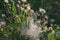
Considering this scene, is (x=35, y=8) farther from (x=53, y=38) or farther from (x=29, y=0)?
(x=53, y=38)

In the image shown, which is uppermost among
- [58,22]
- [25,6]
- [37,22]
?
[25,6]

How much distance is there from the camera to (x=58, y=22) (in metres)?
4.56

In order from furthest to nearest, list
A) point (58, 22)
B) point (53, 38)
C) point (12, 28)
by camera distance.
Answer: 1. point (58, 22)
2. point (12, 28)
3. point (53, 38)

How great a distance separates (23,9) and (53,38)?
63 cm

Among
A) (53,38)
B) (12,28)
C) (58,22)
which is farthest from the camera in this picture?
(58,22)

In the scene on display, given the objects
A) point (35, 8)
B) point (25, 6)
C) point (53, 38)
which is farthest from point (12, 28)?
point (35, 8)

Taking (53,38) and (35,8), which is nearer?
(53,38)

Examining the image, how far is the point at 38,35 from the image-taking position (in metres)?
3.70

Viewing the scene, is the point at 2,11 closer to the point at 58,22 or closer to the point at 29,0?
the point at 29,0

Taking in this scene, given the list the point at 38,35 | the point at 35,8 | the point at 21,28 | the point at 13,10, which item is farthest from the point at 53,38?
the point at 35,8

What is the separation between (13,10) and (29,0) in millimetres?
832

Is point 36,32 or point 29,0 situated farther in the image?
point 29,0

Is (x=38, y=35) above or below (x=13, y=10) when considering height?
below

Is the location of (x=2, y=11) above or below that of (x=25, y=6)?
below
